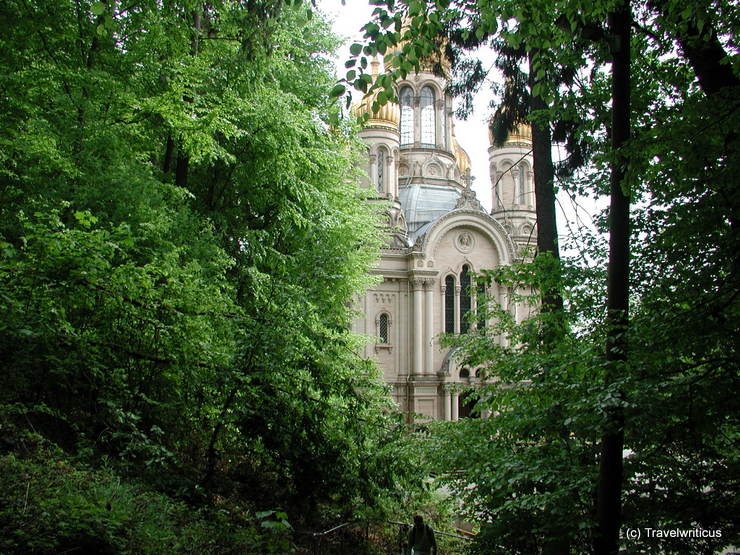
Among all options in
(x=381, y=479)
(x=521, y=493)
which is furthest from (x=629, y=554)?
(x=381, y=479)

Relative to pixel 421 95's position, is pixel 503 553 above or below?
below

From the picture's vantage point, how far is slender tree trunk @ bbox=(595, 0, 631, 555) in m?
5.59

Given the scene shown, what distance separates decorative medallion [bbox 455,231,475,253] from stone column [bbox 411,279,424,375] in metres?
2.99

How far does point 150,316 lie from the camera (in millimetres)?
8281

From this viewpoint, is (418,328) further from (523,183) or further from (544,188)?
(544,188)

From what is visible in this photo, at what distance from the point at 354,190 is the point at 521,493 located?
41.2ft

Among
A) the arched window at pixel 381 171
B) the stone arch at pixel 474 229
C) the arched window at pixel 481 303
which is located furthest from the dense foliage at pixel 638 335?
the arched window at pixel 381 171

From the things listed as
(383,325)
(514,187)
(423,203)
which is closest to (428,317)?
(383,325)

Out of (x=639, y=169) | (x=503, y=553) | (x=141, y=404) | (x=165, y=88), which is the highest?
(x=165, y=88)

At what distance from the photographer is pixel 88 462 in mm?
7332

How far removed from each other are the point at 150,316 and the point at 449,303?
91.9 feet

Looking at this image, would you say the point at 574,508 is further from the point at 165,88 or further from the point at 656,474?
the point at 165,88

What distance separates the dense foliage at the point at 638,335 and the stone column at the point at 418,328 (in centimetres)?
2539

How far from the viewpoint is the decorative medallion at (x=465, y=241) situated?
117ft
